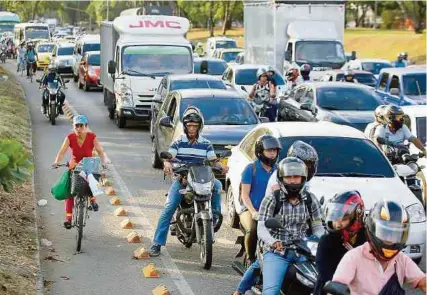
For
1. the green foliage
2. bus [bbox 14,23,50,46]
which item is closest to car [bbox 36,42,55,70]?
bus [bbox 14,23,50,46]

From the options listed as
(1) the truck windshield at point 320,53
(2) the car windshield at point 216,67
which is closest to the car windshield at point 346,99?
(1) the truck windshield at point 320,53

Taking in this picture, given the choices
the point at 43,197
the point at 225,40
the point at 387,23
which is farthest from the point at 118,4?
the point at 43,197

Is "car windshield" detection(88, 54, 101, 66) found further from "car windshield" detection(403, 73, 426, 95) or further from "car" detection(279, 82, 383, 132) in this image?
"car" detection(279, 82, 383, 132)

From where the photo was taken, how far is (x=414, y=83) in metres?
23.5

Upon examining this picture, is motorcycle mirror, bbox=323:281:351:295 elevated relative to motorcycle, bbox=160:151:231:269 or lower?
elevated

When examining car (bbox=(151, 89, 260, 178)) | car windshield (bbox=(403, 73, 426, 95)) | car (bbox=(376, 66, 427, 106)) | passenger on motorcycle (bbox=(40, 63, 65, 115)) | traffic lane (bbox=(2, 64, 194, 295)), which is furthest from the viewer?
passenger on motorcycle (bbox=(40, 63, 65, 115))

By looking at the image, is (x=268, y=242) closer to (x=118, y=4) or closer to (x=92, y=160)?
(x=92, y=160)

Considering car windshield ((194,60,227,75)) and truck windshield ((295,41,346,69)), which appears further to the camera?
car windshield ((194,60,227,75))

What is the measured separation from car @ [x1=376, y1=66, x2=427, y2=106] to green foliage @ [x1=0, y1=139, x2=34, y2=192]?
15318mm

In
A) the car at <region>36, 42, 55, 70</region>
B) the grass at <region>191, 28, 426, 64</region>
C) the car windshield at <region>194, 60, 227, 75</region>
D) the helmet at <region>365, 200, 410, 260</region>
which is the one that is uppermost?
the helmet at <region>365, 200, 410, 260</region>

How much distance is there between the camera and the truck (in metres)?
31.6

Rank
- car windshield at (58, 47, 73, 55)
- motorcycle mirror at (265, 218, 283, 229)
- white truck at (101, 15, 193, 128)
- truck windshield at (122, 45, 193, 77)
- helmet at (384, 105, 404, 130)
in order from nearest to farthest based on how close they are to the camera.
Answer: motorcycle mirror at (265, 218, 283, 229) → helmet at (384, 105, 404, 130) → white truck at (101, 15, 193, 128) → truck windshield at (122, 45, 193, 77) → car windshield at (58, 47, 73, 55)

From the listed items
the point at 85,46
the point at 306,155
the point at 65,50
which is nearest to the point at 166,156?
the point at 306,155

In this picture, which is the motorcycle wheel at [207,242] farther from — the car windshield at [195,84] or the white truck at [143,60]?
the white truck at [143,60]
